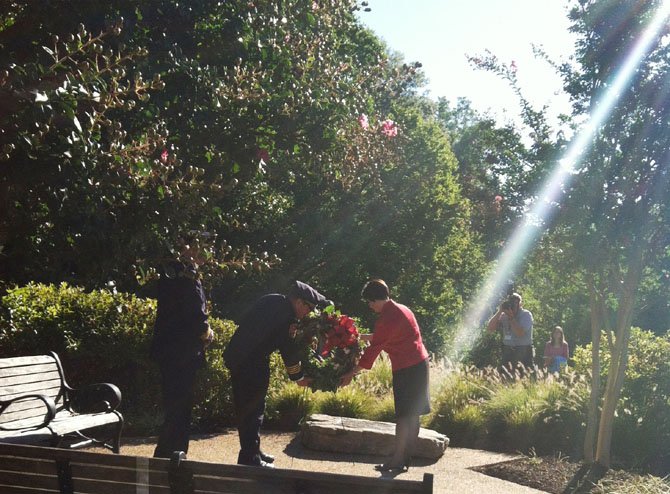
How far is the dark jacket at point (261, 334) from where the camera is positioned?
670cm

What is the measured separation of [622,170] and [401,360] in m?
2.64

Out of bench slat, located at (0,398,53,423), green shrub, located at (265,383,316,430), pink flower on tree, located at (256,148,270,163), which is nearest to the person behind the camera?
bench slat, located at (0,398,53,423)

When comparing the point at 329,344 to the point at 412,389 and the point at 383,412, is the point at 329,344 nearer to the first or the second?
the point at 412,389

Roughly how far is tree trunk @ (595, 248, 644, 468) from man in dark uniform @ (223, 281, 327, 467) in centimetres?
299

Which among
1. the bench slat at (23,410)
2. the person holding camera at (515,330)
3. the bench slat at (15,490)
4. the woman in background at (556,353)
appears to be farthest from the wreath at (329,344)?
the woman in background at (556,353)

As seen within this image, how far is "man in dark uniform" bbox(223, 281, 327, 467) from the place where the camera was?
265 inches

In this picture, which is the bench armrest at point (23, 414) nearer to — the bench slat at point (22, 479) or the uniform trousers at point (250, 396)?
the uniform trousers at point (250, 396)

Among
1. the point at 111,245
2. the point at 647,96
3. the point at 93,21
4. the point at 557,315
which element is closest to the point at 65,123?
the point at 111,245

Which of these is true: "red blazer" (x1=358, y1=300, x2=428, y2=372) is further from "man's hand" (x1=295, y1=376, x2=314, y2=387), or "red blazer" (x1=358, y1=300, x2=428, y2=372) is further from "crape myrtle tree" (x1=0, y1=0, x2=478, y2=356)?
"crape myrtle tree" (x1=0, y1=0, x2=478, y2=356)

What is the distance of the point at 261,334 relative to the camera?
672 centimetres

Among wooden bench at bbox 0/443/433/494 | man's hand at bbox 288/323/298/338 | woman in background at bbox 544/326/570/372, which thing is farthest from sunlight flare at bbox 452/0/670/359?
woman in background at bbox 544/326/570/372

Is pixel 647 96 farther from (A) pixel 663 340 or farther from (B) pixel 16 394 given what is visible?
(B) pixel 16 394

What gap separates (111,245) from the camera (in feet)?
19.9

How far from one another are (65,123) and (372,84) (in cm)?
812
